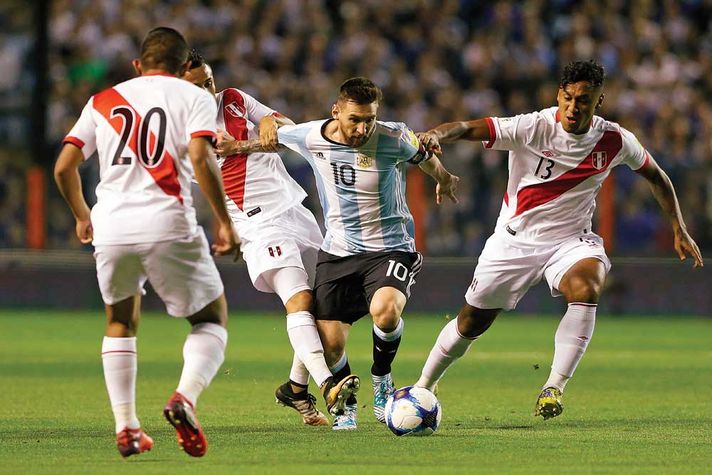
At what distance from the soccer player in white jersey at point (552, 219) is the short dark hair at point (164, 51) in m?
2.40

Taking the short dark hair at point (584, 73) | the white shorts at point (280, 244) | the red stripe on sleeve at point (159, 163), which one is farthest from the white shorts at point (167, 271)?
the short dark hair at point (584, 73)

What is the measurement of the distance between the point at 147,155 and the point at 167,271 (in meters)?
0.54

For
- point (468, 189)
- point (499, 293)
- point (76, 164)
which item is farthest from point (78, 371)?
point (468, 189)

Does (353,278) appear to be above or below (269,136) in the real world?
below

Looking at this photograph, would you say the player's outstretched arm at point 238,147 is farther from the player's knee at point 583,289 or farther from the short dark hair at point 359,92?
the player's knee at point 583,289

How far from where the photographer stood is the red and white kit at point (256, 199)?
8969 millimetres

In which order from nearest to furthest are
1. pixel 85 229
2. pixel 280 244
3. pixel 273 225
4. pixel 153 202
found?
pixel 153 202
pixel 85 229
pixel 280 244
pixel 273 225

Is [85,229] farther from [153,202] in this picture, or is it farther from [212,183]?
[212,183]

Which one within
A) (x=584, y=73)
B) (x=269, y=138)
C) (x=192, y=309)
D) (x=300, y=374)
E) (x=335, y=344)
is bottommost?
(x=300, y=374)

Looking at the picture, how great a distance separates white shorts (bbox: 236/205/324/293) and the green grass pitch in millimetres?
901

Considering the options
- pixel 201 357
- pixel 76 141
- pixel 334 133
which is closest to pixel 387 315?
pixel 334 133

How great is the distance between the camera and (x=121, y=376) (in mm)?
6762

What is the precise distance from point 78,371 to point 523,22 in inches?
438

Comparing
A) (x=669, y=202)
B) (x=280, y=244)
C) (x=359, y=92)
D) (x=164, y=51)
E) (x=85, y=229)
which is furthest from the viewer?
(x=669, y=202)
